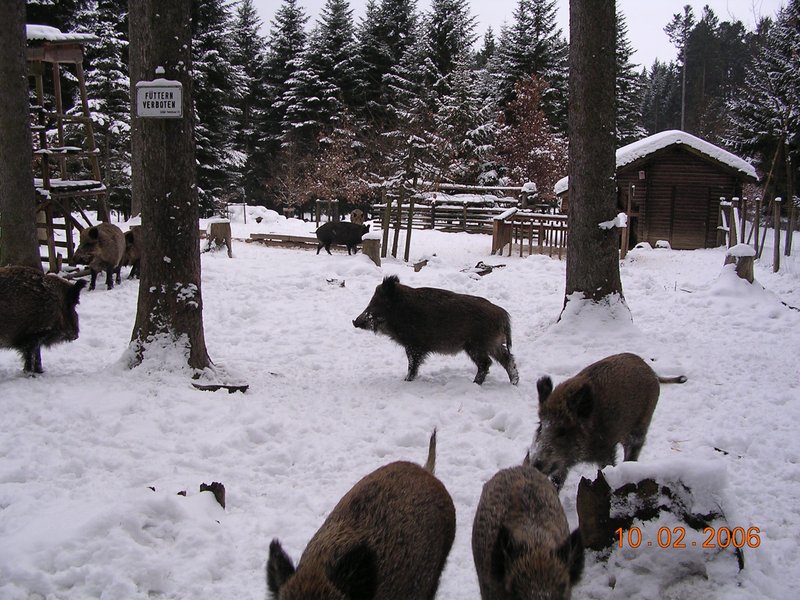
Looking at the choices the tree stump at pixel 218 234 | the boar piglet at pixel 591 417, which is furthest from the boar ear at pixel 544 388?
the tree stump at pixel 218 234

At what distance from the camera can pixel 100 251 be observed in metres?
10.3

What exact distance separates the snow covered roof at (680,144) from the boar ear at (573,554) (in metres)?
21.0

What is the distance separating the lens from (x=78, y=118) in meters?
11.9

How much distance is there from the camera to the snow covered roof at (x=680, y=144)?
73.5ft

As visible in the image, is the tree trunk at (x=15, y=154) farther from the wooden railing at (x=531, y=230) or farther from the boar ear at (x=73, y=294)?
the wooden railing at (x=531, y=230)

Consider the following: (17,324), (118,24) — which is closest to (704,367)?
(17,324)

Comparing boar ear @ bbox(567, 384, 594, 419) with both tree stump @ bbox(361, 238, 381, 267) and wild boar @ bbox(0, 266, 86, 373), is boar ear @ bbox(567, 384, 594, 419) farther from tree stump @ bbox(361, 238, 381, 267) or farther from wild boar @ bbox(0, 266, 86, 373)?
tree stump @ bbox(361, 238, 381, 267)

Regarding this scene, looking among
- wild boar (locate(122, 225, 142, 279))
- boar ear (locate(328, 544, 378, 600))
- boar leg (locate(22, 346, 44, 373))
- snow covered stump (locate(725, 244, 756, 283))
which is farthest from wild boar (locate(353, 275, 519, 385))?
wild boar (locate(122, 225, 142, 279))

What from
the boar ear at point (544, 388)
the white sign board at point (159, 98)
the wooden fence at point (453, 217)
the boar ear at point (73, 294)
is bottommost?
the boar ear at point (544, 388)

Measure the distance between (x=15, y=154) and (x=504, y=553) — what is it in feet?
27.0

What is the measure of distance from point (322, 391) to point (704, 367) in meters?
4.14

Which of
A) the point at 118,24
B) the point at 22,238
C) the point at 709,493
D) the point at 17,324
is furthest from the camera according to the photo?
the point at 118,24

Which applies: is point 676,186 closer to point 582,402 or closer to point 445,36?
point 445,36

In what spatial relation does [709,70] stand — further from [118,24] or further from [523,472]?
[523,472]
